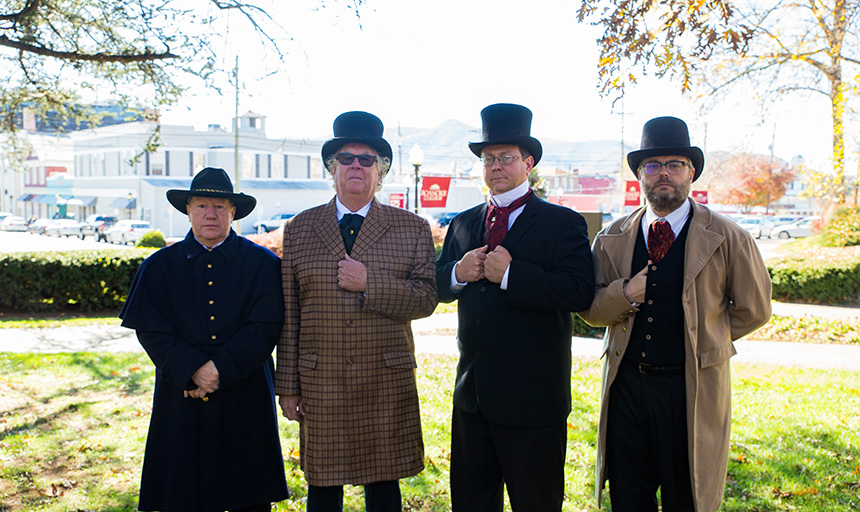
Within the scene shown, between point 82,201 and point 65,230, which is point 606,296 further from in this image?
point 82,201

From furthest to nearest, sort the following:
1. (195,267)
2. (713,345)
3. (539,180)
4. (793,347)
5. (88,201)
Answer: (88,201)
(539,180)
(793,347)
(195,267)
(713,345)

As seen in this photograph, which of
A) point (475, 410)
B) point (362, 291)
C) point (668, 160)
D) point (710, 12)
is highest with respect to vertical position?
point (710, 12)

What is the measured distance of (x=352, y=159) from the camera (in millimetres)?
3375

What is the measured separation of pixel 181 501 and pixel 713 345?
2.62m

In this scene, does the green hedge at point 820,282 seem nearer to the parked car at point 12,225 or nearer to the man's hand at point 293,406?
the man's hand at point 293,406

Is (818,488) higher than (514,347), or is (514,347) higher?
(514,347)

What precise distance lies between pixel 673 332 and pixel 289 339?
1.84 m

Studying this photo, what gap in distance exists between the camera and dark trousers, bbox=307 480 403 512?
3.32 metres

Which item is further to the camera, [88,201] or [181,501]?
[88,201]

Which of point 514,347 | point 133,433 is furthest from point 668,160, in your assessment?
point 133,433

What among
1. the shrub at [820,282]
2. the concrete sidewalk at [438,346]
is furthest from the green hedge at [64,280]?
the shrub at [820,282]

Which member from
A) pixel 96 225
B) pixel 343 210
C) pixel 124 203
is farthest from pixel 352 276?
pixel 124 203

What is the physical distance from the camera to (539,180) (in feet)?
88.3

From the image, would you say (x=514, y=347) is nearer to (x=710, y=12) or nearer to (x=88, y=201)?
(x=710, y=12)
